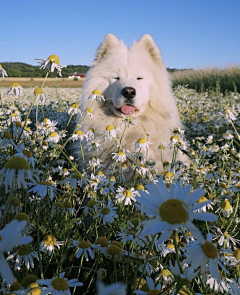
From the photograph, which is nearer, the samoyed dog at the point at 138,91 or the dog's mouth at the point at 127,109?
the dog's mouth at the point at 127,109

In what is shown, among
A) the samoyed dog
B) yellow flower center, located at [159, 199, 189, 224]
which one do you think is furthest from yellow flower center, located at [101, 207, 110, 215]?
the samoyed dog

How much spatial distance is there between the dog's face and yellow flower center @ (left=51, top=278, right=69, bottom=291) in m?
2.84

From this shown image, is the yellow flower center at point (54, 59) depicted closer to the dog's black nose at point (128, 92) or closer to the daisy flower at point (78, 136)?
the daisy flower at point (78, 136)

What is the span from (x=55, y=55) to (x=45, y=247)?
3.95 feet

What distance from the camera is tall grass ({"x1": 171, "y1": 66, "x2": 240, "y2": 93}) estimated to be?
13961 millimetres

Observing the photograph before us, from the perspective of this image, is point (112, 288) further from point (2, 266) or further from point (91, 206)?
point (91, 206)

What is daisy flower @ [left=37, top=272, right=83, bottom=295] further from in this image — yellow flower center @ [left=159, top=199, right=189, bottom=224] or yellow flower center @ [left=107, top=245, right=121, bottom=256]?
yellow flower center @ [left=159, top=199, right=189, bottom=224]

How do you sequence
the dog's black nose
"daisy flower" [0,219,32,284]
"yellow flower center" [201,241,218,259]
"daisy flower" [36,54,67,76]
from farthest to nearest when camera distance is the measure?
the dog's black nose
"daisy flower" [36,54,67,76]
"yellow flower center" [201,241,218,259]
"daisy flower" [0,219,32,284]

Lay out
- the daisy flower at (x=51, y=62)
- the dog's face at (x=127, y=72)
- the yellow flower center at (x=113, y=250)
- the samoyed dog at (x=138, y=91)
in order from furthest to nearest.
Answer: the samoyed dog at (x=138, y=91) → the dog's face at (x=127, y=72) → the daisy flower at (x=51, y=62) → the yellow flower center at (x=113, y=250)

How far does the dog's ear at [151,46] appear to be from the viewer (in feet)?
13.9

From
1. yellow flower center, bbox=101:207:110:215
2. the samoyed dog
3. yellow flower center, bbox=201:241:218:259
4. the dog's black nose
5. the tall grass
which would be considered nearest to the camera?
yellow flower center, bbox=201:241:218:259

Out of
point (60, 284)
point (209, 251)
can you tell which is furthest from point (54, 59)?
point (209, 251)

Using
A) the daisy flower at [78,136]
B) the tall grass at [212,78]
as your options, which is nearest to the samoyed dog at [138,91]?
the daisy flower at [78,136]

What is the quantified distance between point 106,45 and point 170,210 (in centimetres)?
387
